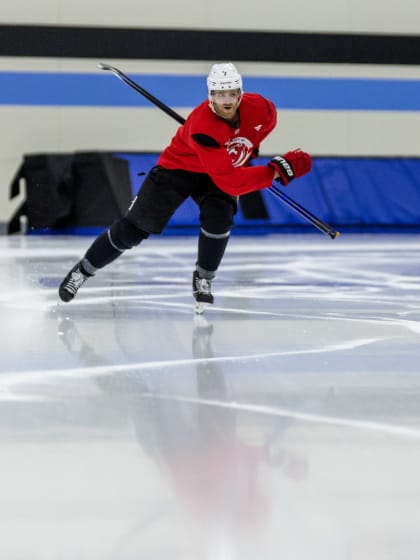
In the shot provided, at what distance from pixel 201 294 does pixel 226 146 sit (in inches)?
21.8

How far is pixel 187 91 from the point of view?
34.5ft

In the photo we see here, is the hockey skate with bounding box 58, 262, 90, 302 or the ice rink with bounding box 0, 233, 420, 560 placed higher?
the ice rink with bounding box 0, 233, 420, 560

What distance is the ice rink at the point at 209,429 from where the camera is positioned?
120 cm

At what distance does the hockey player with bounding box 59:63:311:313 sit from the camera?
302 cm

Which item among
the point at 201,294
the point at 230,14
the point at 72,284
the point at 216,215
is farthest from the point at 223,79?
the point at 230,14

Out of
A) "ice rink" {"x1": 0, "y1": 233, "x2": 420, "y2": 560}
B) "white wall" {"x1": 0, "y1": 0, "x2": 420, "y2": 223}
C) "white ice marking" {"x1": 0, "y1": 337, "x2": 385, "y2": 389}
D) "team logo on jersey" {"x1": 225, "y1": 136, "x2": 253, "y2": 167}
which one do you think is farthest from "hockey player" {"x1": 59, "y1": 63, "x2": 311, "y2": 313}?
"white wall" {"x1": 0, "y1": 0, "x2": 420, "y2": 223}

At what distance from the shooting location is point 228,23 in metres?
10.4

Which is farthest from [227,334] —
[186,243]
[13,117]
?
[13,117]

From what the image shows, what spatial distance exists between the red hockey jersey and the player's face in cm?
3

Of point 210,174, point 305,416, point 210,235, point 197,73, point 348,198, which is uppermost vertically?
point 305,416

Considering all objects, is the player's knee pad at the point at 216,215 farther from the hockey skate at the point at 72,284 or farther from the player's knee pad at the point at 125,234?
the hockey skate at the point at 72,284

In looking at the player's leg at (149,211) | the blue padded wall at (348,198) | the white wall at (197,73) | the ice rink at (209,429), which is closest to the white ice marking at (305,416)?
the ice rink at (209,429)

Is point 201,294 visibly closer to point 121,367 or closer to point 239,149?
point 239,149

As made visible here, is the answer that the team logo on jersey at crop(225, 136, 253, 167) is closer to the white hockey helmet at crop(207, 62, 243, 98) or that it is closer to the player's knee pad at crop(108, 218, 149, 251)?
the white hockey helmet at crop(207, 62, 243, 98)
